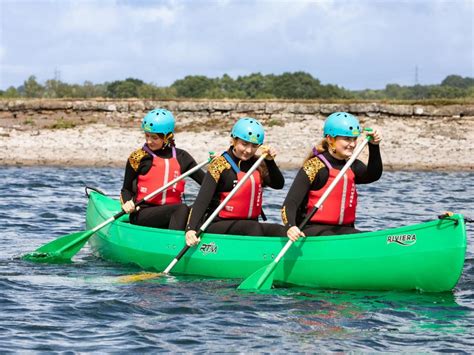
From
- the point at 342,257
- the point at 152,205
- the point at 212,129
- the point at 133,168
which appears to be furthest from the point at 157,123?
the point at 212,129

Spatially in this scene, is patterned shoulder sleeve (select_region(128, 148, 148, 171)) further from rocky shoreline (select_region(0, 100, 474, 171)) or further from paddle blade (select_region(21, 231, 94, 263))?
rocky shoreline (select_region(0, 100, 474, 171))

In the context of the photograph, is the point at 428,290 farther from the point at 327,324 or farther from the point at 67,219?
the point at 67,219

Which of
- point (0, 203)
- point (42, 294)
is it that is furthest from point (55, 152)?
point (42, 294)

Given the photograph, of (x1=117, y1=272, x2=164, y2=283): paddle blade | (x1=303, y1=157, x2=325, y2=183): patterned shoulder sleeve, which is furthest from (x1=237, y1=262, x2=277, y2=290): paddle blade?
(x1=117, y1=272, x2=164, y2=283): paddle blade

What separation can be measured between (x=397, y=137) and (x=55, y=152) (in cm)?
784

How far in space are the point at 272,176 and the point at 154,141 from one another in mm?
1470

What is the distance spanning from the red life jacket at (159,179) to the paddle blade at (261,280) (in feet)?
6.91

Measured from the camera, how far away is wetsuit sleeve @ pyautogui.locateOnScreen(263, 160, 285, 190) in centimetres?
962

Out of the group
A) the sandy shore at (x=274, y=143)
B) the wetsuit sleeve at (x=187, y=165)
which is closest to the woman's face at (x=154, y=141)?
the wetsuit sleeve at (x=187, y=165)

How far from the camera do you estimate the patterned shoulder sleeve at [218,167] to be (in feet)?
31.2

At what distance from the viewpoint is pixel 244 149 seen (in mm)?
9430

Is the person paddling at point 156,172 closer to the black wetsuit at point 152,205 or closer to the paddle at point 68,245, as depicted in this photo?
the black wetsuit at point 152,205

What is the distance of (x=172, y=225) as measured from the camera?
1016 cm

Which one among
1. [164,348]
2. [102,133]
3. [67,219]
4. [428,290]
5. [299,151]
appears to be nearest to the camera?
[164,348]
